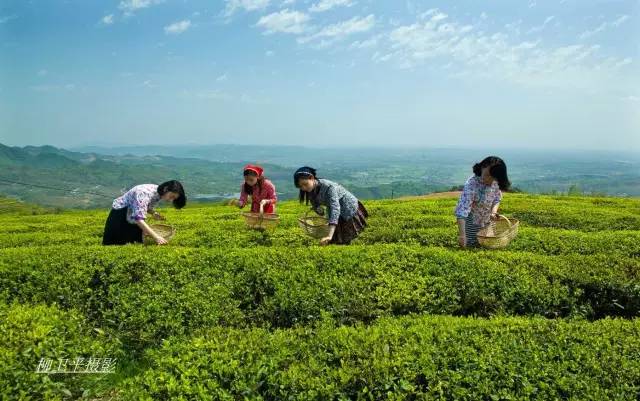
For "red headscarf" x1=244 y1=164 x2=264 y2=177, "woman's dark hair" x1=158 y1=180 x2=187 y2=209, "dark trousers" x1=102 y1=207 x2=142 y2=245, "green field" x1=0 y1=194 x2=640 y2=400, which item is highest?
"red headscarf" x1=244 y1=164 x2=264 y2=177

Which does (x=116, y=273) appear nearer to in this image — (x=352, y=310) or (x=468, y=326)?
(x=352, y=310)

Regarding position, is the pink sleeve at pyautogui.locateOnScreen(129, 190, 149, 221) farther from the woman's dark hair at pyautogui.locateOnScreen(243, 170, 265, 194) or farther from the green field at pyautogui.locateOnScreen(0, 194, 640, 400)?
the woman's dark hair at pyautogui.locateOnScreen(243, 170, 265, 194)

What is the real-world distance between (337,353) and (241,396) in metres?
0.94

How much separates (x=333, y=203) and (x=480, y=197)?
2.32m

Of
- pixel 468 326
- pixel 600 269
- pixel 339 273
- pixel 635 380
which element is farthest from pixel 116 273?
pixel 600 269

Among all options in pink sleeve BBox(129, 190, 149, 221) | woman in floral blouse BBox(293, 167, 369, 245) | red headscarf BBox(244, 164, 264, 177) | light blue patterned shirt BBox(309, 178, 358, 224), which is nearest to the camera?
woman in floral blouse BBox(293, 167, 369, 245)

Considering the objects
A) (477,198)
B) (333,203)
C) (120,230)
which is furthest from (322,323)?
(120,230)

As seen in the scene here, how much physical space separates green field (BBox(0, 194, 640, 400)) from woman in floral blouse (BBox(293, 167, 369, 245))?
64 centimetres

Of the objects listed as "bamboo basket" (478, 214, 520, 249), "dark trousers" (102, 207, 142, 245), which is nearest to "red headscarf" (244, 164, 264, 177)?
"dark trousers" (102, 207, 142, 245)

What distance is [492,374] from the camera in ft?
12.3

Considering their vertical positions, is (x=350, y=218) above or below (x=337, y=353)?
above

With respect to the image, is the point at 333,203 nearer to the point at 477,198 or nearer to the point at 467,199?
the point at 467,199

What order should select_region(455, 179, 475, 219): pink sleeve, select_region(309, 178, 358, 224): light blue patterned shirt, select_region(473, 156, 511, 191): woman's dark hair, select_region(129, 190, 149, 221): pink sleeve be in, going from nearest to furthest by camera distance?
select_region(473, 156, 511, 191): woman's dark hair, select_region(455, 179, 475, 219): pink sleeve, select_region(309, 178, 358, 224): light blue patterned shirt, select_region(129, 190, 149, 221): pink sleeve

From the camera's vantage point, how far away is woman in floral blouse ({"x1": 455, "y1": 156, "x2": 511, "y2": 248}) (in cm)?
630
